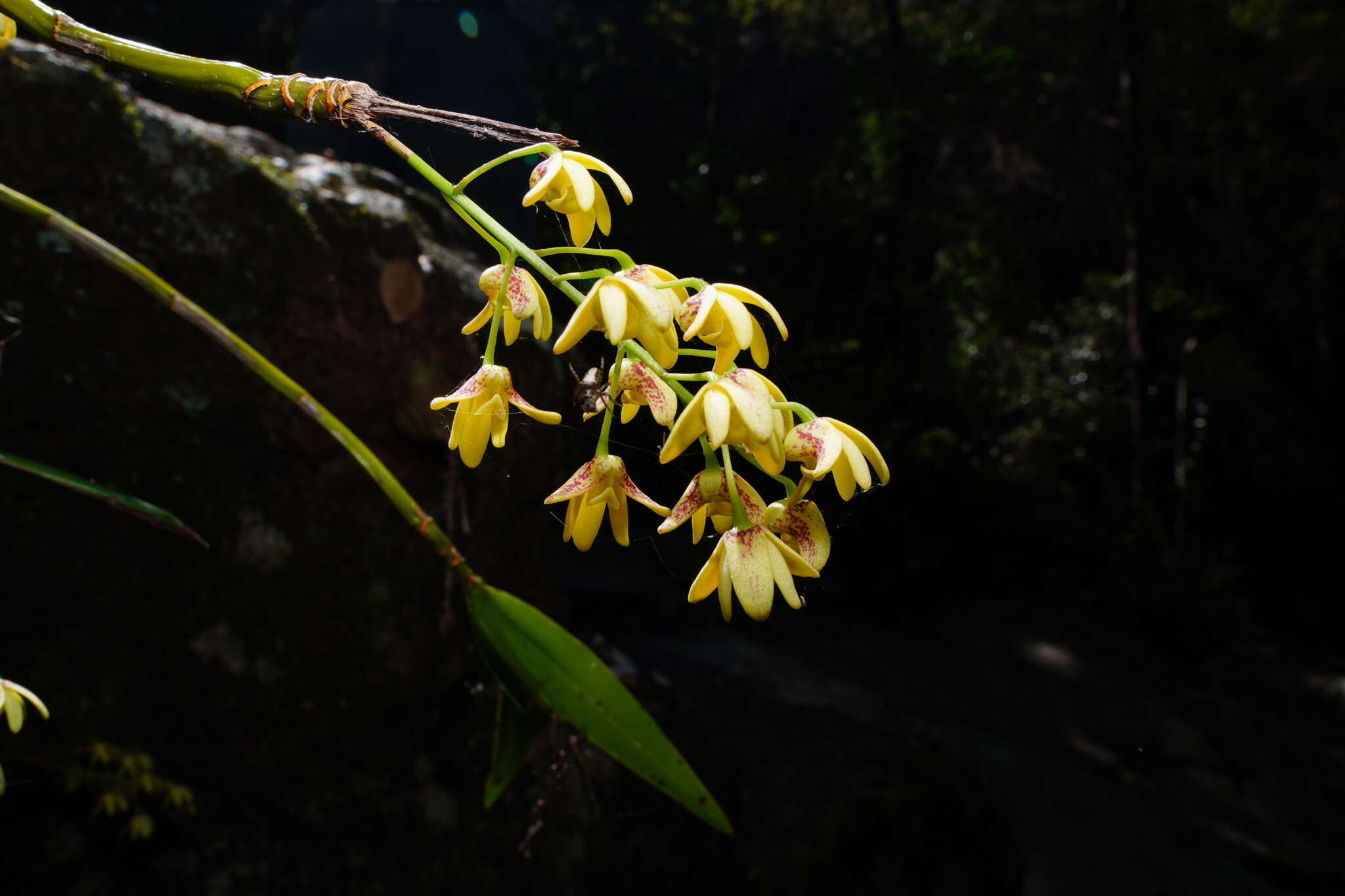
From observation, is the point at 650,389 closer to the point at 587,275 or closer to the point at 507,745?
the point at 587,275

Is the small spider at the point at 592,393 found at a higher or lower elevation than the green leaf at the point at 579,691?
higher

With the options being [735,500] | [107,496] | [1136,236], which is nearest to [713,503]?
[735,500]

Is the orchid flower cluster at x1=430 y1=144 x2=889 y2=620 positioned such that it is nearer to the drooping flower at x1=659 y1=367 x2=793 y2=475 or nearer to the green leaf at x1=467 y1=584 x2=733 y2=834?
the drooping flower at x1=659 y1=367 x2=793 y2=475

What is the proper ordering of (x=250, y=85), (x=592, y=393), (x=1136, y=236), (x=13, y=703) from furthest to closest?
1. (x=1136, y=236)
2. (x=13, y=703)
3. (x=592, y=393)
4. (x=250, y=85)

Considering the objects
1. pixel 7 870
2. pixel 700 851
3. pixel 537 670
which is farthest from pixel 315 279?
pixel 700 851

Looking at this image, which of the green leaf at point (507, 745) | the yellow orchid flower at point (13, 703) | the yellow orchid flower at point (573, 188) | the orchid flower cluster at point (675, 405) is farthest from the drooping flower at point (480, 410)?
the yellow orchid flower at point (13, 703)

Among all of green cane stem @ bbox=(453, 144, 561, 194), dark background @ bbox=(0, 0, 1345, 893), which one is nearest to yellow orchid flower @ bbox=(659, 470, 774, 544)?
green cane stem @ bbox=(453, 144, 561, 194)

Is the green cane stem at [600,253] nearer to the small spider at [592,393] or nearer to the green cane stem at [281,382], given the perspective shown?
the small spider at [592,393]
